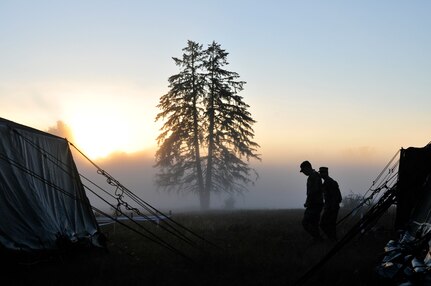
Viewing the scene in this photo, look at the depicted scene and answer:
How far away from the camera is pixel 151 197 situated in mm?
65188

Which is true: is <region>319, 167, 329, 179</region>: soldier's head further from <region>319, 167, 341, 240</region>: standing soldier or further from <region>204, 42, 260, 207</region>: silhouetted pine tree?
<region>204, 42, 260, 207</region>: silhouetted pine tree

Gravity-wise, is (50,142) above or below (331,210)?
above

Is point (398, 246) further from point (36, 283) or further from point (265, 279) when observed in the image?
point (36, 283)

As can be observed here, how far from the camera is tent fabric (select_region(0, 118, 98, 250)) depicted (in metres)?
7.94

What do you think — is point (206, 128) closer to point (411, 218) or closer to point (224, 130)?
point (224, 130)

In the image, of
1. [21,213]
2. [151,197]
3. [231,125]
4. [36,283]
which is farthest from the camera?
[151,197]

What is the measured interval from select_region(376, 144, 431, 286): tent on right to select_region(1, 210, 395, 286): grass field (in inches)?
17.2

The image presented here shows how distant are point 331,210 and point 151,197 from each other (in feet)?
182

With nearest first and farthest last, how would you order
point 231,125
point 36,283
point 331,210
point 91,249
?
1. point 36,283
2. point 91,249
3. point 331,210
4. point 231,125

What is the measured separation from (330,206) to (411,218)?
3341 millimetres

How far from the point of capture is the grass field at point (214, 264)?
693 centimetres

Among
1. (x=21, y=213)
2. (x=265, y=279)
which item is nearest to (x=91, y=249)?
(x=21, y=213)

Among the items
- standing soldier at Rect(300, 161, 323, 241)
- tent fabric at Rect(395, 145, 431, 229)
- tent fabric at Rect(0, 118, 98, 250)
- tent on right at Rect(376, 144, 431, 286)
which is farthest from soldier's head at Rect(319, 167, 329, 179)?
tent fabric at Rect(0, 118, 98, 250)

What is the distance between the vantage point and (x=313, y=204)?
1142 cm
